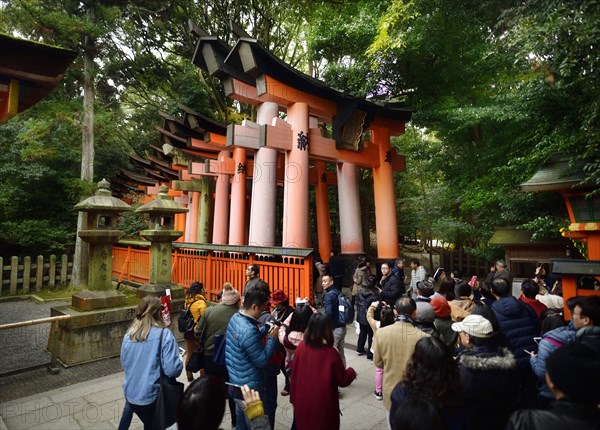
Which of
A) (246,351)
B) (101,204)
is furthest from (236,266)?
(246,351)

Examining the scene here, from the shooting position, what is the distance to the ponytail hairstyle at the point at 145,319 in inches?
115

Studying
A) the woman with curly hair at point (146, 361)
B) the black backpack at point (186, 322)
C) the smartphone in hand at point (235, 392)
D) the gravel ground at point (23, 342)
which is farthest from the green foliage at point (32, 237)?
the smartphone in hand at point (235, 392)

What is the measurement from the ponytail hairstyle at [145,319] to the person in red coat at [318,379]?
133cm

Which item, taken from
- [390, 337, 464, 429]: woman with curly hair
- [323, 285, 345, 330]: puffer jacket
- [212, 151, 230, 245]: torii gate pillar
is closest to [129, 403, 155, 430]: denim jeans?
[390, 337, 464, 429]: woman with curly hair

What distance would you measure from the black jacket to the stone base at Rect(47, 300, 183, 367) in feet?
20.0

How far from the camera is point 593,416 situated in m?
1.53

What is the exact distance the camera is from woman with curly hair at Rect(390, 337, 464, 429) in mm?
2033

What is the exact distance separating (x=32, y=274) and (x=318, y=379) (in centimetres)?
1391

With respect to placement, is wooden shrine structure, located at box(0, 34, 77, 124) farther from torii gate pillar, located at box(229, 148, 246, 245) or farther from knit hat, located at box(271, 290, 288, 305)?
torii gate pillar, located at box(229, 148, 246, 245)

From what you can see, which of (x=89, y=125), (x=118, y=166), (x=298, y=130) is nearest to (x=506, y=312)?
(x=298, y=130)

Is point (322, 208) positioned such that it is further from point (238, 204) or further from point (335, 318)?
point (335, 318)

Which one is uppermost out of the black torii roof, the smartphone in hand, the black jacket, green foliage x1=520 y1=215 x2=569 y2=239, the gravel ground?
the black torii roof

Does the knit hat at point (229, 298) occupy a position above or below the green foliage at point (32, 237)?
below

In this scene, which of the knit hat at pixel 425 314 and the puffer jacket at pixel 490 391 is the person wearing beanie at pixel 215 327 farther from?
the puffer jacket at pixel 490 391
